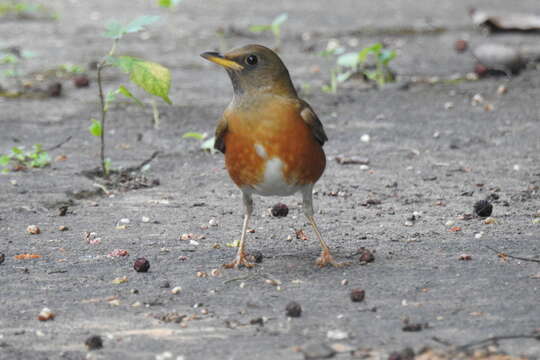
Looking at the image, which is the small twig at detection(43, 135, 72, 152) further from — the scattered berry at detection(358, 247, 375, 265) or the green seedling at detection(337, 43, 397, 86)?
the scattered berry at detection(358, 247, 375, 265)

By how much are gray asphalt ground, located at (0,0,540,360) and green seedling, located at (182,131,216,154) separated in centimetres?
6

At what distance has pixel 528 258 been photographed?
181 inches

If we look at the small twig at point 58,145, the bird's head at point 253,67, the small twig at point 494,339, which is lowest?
the small twig at point 58,145

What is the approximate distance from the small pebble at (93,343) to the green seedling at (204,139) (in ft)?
10.4

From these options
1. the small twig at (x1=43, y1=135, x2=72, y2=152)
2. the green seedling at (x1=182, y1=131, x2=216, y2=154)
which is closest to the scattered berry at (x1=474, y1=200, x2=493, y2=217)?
the green seedling at (x1=182, y1=131, x2=216, y2=154)

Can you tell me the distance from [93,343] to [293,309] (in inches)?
33.7

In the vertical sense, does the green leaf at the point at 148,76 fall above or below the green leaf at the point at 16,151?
above

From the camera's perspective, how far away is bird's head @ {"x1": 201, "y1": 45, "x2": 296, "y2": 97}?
4.59 m

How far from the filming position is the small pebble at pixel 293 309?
3.90 metres

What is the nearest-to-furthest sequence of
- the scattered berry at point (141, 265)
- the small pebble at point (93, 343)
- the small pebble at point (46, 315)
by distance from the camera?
the small pebble at point (93, 343) < the small pebble at point (46, 315) < the scattered berry at point (141, 265)

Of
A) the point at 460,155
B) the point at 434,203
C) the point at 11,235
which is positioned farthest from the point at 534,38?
the point at 11,235

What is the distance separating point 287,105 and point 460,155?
273cm

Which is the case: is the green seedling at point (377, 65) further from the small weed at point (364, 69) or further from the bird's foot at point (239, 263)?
the bird's foot at point (239, 263)

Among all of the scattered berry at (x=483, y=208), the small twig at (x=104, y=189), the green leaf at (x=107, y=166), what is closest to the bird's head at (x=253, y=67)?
the scattered berry at (x=483, y=208)
